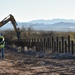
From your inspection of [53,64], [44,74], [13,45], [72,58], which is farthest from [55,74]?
[13,45]

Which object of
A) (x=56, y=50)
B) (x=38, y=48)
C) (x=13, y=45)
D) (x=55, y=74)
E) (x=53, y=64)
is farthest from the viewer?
(x=13, y=45)

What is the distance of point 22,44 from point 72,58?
13971 mm

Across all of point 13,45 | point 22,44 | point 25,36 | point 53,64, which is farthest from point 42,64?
point 25,36

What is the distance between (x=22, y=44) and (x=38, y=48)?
16.0 feet

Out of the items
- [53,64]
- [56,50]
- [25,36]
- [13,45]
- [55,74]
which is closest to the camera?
[55,74]

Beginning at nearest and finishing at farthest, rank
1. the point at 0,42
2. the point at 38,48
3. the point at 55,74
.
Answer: the point at 55,74 < the point at 0,42 < the point at 38,48

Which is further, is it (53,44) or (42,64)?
(53,44)

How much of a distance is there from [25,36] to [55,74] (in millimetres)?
42296

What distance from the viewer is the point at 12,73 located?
16438 millimetres

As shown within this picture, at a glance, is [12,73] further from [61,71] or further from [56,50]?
[56,50]

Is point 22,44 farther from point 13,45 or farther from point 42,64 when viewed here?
point 42,64

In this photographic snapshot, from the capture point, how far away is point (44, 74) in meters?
16.0

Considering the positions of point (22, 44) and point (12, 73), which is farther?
point (22, 44)

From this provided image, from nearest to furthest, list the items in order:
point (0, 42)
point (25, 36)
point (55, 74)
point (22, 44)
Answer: point (55, 74) → point (0, 42) → point (22, 44) → point (25, 36)
